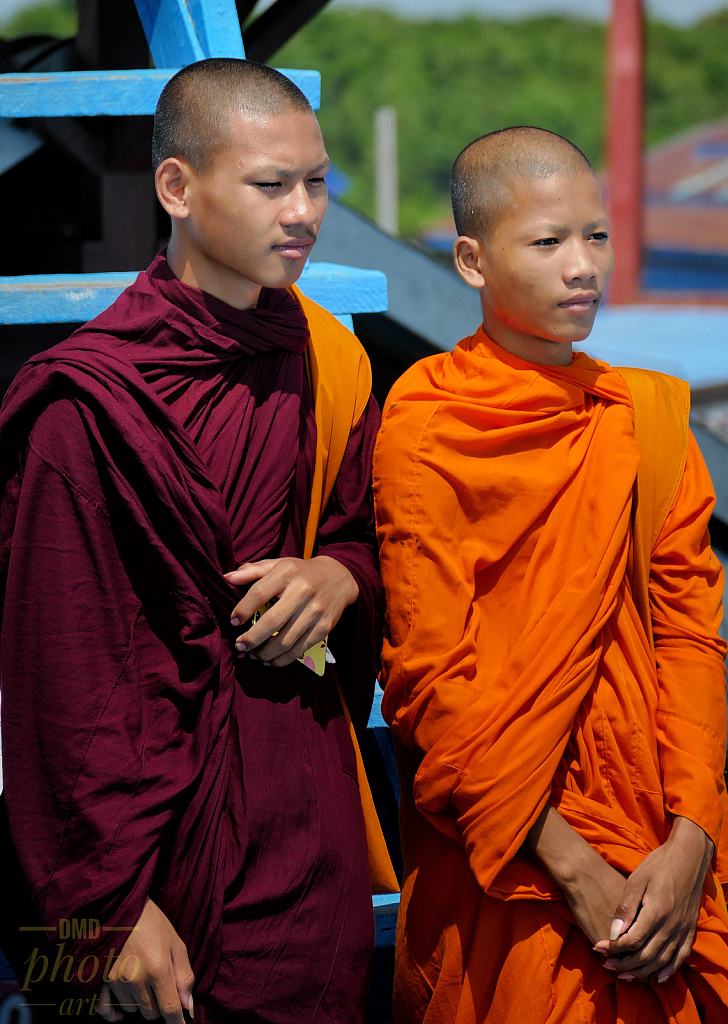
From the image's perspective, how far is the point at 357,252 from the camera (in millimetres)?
2629

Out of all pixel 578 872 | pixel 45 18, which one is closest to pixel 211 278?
pixel 578 872

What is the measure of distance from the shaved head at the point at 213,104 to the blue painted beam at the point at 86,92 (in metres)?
0.64

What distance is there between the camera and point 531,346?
1538 millimetres

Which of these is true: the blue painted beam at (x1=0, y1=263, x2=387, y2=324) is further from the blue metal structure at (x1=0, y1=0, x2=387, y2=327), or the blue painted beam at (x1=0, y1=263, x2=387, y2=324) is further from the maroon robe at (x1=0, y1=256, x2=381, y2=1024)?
the maroon robe at (x1=0, y1=256, x2=381, y2=1024)

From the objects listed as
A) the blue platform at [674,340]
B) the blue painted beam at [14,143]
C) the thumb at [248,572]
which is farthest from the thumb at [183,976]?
the blue platform at [674,340]

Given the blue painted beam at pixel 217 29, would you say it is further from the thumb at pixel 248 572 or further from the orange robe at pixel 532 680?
the thumb at pixel 248 572

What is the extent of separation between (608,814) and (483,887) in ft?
0.66

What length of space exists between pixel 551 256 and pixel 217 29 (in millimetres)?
1012

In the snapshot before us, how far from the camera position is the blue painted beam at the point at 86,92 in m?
2.05

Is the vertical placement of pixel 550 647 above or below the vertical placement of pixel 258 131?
below

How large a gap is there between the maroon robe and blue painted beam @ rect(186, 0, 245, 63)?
0.83 metres

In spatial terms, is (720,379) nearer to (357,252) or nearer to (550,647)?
(357,252)

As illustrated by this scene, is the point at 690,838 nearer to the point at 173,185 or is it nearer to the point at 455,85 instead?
the point at 173,185

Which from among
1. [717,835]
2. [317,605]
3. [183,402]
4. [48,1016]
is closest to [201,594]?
[317,605]
